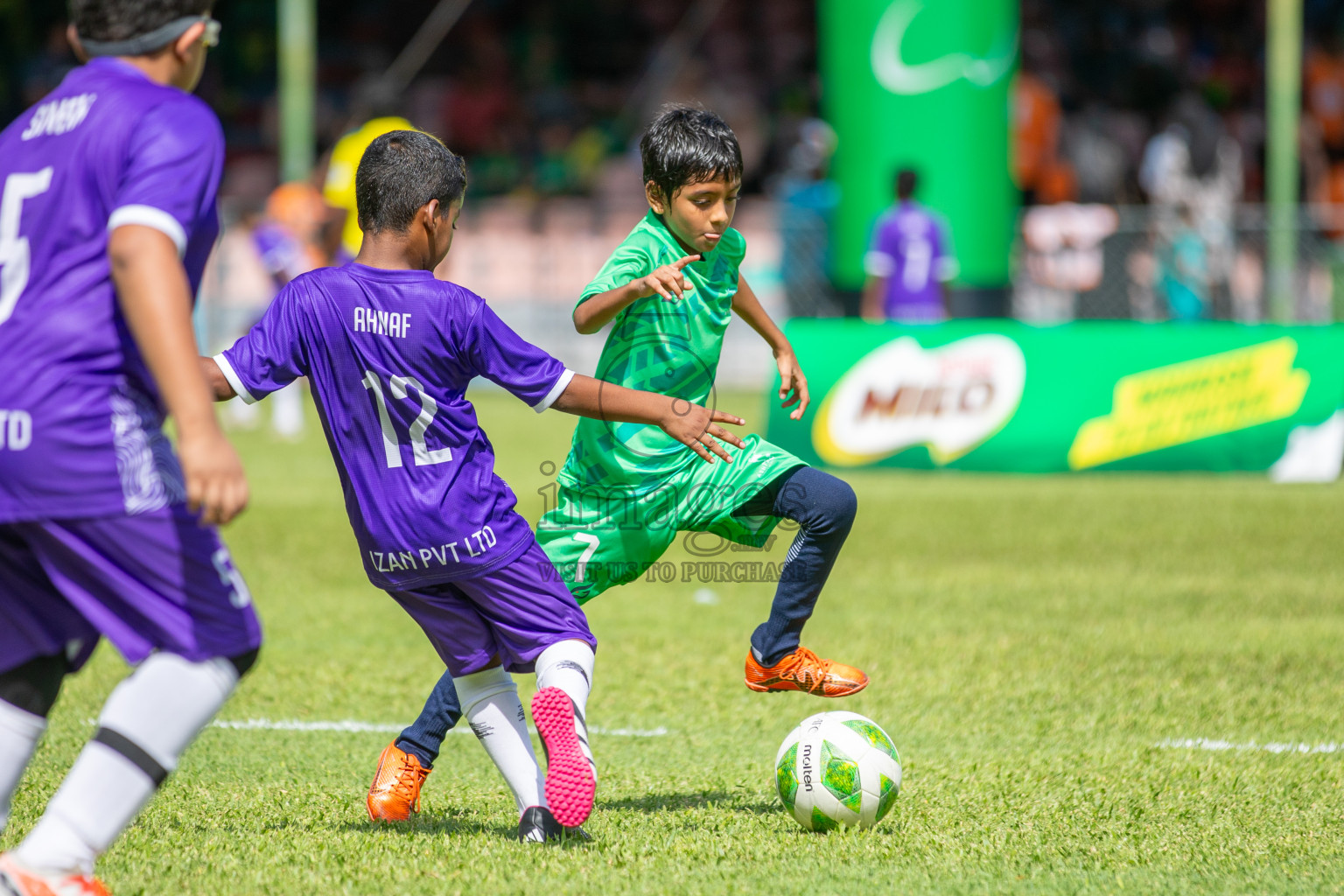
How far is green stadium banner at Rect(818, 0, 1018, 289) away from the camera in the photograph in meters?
14.2

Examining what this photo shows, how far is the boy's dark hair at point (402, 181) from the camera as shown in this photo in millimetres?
3566

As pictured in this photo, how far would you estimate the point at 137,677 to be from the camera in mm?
2840

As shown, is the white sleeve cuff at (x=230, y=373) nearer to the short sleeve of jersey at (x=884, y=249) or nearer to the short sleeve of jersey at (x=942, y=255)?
the short sleeve of jersey at (x=884, y=249)

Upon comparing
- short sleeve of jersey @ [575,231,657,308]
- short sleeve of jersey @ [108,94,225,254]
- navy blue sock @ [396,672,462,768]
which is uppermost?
short sleeve of jersey @ [108,94,225,254]

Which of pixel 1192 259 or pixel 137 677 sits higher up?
pixel 137 677

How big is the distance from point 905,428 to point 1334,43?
12.8 m

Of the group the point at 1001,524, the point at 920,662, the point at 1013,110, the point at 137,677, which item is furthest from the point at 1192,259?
the point at 137,677

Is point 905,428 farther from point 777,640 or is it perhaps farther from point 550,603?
point 550,603

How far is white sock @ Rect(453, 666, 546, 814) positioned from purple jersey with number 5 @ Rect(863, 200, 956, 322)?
1025 cm

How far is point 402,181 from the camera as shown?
3570mm

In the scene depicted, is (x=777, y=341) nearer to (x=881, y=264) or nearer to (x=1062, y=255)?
(x=881, y=264)

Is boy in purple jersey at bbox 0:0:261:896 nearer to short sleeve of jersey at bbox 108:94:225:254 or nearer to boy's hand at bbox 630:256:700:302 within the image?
short sleeve of jersey at bbox 108:94:225:254

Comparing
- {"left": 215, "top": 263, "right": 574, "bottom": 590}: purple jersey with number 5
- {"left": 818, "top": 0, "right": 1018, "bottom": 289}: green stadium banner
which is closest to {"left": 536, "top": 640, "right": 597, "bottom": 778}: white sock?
{"left": 215, "top": 263, "right": 574, "bottom": 590}: purple jersey with number 5

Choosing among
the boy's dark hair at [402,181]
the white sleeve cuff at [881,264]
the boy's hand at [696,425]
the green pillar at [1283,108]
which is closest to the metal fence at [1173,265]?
the green pillar at [1283,108]
